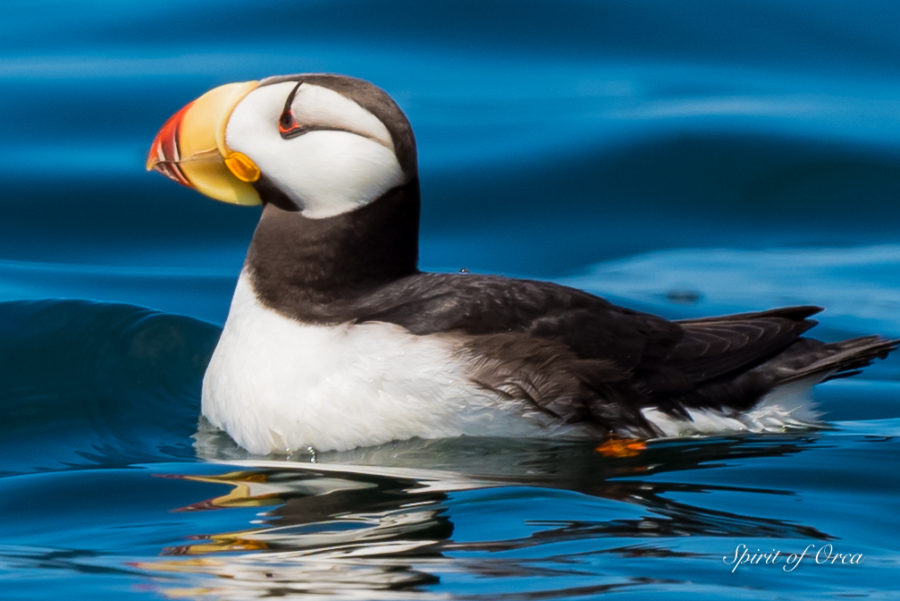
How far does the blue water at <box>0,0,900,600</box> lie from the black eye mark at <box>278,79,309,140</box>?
49.1 inches

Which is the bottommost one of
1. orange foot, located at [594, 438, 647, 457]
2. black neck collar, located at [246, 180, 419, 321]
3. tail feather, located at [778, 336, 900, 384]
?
orange foot, located at [594, 438, 647, 457]

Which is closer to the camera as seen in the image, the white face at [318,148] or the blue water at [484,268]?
the blue water at [484,268]

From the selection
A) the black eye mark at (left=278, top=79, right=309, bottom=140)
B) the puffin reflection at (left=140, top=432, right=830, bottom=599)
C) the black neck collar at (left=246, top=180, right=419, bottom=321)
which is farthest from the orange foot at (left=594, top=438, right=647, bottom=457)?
the black eye mark at (left=278, top=79, right=309, bottom=140)

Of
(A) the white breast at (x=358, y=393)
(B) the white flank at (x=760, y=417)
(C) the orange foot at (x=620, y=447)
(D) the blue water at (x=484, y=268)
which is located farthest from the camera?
(B) the white flank at (x=760, y=417)

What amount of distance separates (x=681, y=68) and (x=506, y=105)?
185cm

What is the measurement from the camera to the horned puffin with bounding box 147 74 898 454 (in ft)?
18.7

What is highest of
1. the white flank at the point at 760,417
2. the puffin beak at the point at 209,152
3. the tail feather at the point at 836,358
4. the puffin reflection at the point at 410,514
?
the puffin beak at the point at 209,152

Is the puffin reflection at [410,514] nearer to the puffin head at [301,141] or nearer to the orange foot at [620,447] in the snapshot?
the orange foot at [620,447]

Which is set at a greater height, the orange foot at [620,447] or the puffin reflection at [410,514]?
the orange foot at [620,447]

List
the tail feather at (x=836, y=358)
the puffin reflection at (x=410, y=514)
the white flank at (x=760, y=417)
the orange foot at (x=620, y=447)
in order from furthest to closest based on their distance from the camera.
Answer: the tail feather at (x=836, y=358)
the white flank at (x=760, y=417)
the orange foot at (x=620, y=447)
the puffin reflection at (x=410, y=514)

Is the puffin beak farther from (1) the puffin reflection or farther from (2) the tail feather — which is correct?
(2) the tail feather

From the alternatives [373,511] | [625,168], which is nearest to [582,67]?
[625,168]

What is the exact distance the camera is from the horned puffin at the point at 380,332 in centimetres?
571

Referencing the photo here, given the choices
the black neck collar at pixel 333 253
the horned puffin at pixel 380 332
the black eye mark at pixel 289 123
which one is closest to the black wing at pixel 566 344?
the horned puffin at pixel 380 332
